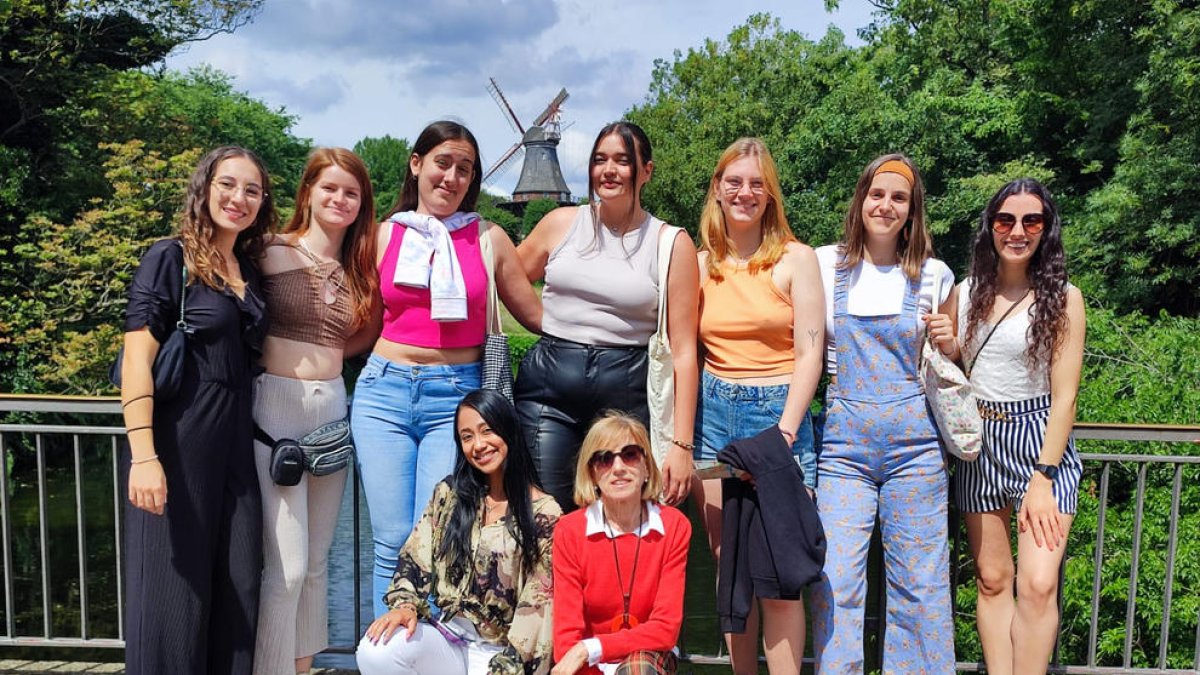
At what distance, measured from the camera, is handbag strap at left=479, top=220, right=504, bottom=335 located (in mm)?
3311

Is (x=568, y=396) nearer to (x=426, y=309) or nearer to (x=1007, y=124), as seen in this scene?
(x=426, y=309)

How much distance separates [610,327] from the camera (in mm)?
3258

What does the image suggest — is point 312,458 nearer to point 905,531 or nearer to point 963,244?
point 905,531

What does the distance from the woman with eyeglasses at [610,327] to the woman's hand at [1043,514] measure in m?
1.15

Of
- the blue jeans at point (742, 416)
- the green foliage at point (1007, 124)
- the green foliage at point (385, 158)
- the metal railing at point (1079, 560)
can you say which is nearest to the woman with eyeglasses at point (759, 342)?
the blue jeans at point (742, 416)

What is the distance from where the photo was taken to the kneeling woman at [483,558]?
3057mm

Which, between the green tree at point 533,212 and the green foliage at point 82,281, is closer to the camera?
the green foliage at point 82,281

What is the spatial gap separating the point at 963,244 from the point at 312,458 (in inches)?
598

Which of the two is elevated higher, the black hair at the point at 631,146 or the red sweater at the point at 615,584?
the black hair at the point at 631,146

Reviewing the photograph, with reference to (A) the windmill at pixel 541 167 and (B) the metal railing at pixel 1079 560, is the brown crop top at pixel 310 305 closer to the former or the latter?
(B) the metal railing at pixel 1079 560

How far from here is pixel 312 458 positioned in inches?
120

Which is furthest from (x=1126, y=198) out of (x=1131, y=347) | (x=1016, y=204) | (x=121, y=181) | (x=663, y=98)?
(x=663, y=98)

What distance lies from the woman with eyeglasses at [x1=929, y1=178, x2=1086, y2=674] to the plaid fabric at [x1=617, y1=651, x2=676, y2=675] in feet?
3.89

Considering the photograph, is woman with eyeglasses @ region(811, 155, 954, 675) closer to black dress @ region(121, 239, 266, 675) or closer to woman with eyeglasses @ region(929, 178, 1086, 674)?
woman with eyeglasses @ region(929, 178, 1086, 674)
